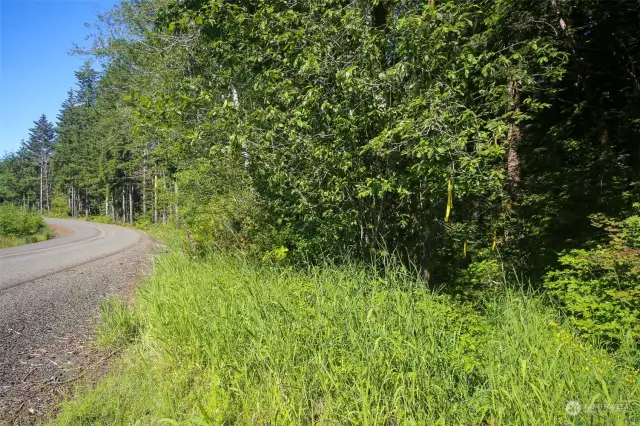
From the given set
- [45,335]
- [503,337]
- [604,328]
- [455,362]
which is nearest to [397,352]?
[455,362]

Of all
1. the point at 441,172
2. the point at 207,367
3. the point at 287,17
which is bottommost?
the point at 207,367

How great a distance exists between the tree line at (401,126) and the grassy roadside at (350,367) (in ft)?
4.99

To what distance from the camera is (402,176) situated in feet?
14.7

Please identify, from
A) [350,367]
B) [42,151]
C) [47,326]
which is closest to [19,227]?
[47,326]

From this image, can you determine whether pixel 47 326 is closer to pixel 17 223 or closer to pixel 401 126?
pixel 401 126

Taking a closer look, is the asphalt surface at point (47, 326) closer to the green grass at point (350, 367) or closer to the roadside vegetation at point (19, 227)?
the green grass at point (350, 367)

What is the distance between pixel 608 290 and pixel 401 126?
3113 millimetres

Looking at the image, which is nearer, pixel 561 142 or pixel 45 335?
pixel 45 335

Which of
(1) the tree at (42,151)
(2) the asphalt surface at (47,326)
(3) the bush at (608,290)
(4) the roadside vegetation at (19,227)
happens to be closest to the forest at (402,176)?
(3) the bush at (608,290)

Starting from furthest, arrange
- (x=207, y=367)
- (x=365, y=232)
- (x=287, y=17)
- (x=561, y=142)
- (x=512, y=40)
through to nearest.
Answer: (x=561, y=142)
(x=512, y=40)
(x=365, y=232)
(x=287, y=17)
(x=207, y=367)

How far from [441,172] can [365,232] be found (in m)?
1.59

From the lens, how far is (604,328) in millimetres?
3588

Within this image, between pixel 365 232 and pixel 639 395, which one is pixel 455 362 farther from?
pixel 365 232

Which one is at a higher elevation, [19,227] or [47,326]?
[19,227]
